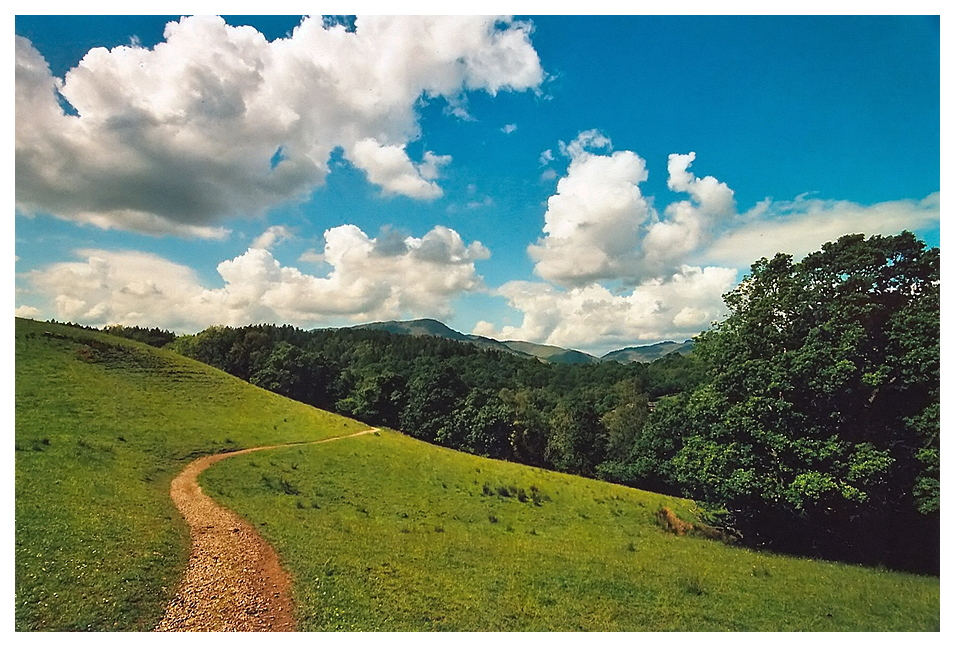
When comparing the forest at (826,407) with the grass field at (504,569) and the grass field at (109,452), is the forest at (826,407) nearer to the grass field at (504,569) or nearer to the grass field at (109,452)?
the grass field at (504,569)

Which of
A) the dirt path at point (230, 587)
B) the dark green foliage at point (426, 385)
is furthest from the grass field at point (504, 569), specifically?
the dark green foliage at point (426, 385)

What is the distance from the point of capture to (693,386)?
614 inches

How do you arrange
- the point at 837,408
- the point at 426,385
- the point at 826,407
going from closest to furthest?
the point at 837,408, the point at 826,407, the point at 426,385

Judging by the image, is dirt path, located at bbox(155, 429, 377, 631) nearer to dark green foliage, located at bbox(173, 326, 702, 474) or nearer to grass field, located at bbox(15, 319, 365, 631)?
grass field, located at bbox(15, 319, 365, 631)

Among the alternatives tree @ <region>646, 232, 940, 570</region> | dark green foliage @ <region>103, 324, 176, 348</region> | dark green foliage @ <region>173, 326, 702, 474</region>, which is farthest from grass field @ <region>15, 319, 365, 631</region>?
tree @ <region>646, 232, 940, 570</region>

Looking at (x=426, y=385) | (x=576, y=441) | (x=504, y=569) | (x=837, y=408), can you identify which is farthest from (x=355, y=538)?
(x=576, y=441)

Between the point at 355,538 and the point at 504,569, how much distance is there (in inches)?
126

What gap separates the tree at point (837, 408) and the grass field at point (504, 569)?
1.31 m

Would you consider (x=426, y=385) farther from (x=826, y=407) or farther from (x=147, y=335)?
(x=826, y=407)

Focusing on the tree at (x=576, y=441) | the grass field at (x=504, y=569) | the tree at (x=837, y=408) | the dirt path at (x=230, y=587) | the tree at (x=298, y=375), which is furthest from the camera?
the tree at (x=576, y=441)

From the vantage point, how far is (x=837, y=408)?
11797 mm

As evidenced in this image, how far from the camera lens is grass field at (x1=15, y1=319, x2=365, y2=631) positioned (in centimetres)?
762

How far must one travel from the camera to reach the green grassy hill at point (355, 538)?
8125mm
